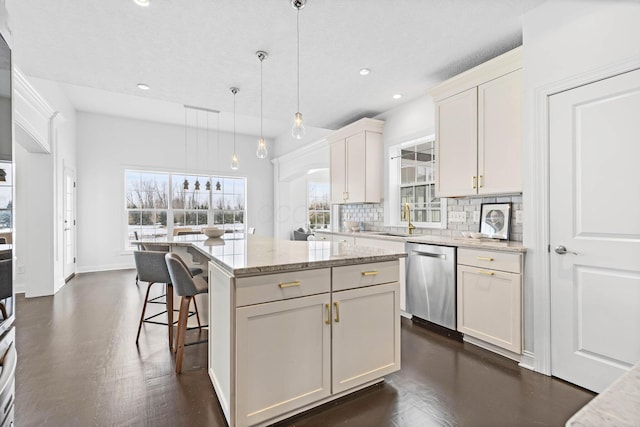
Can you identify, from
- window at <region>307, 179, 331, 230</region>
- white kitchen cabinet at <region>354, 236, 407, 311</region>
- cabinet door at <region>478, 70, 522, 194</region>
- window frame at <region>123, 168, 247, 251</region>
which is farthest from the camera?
window at <region>307, 179, 331, 230</region>

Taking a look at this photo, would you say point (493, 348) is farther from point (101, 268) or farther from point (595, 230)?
point (101, 268)

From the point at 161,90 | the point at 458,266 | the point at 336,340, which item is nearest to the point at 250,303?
the point at 336,340

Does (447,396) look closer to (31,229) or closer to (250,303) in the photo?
(250,303)

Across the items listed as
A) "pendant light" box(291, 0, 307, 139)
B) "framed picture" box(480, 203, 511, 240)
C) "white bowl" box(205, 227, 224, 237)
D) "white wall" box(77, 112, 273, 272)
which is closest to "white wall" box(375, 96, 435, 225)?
"framed picture" box(480, 203, 511, 240)

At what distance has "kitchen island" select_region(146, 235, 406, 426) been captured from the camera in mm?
1622

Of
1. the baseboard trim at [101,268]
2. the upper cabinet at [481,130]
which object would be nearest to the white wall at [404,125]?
the upper cabinet at [481,130]

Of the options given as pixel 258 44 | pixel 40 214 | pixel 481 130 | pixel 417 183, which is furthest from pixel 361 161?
pixel 40 214

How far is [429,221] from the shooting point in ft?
13.5

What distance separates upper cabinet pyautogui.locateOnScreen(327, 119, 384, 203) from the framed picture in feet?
5.51

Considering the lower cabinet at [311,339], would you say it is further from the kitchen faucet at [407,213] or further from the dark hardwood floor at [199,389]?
the kitchen faucet at [407,213]

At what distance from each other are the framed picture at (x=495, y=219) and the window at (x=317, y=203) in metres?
5.06

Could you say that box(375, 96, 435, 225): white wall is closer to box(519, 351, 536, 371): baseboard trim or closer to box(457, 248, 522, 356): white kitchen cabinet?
box(457, 248, 522, 356): white kitchen cabinet

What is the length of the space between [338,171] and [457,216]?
2.14m

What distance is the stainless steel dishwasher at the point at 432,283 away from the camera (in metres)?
2.98
